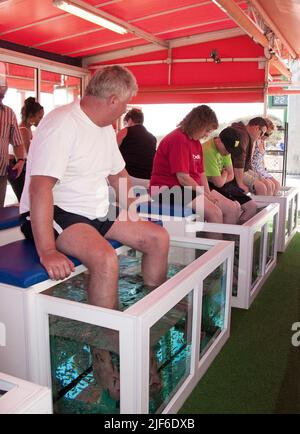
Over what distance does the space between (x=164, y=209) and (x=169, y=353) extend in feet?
4.20

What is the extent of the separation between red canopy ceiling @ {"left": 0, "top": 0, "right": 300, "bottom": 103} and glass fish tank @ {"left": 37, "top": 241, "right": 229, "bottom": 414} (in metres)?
3.87

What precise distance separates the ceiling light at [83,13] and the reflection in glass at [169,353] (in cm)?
397

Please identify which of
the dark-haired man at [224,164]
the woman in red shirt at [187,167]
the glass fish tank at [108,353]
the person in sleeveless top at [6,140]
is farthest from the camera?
the dark-haired man at [224,164]

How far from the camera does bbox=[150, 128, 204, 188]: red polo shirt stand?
2.93 meters

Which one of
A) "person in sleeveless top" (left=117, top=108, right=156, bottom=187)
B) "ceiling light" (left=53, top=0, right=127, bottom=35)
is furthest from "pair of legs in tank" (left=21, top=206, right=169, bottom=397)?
"ceiling light" (left=53, top=0, right=127, bottom=35)

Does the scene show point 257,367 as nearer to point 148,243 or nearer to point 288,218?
point 148,243

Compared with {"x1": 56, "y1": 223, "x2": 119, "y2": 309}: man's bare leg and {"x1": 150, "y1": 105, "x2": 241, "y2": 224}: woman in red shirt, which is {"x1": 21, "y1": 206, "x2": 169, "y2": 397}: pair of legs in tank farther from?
{"x1": 150, "y1": 105, "x2": 241, "y2": 224}: woman in red shirt

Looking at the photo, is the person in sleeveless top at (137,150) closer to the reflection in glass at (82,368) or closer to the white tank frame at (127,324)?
the white tank frame at (127,324)

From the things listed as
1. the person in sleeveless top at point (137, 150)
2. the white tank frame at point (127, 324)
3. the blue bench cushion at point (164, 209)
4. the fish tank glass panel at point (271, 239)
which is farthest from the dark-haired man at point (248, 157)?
the white tank frame at point (127, 324)

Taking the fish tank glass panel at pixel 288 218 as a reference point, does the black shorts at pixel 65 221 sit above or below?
above

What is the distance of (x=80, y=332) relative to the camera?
58.2 inches

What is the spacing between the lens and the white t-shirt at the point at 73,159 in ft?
5.39

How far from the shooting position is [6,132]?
10.5 feet
